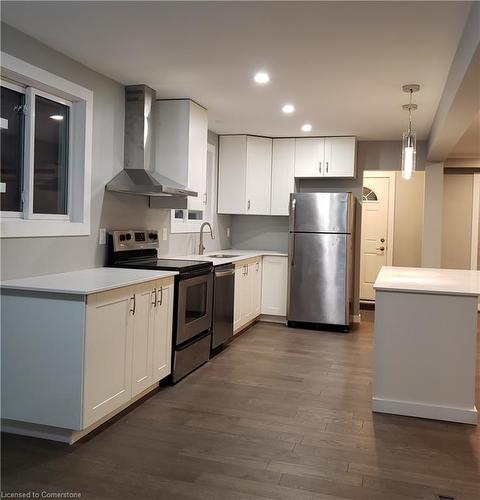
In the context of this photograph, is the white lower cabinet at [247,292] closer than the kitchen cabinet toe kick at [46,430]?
No

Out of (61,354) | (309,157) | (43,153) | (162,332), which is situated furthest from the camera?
(309,157)

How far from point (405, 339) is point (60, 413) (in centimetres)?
218

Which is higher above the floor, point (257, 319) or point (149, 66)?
point (149, 66)

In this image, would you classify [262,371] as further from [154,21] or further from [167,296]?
[154,21]

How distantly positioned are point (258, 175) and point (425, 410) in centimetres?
374

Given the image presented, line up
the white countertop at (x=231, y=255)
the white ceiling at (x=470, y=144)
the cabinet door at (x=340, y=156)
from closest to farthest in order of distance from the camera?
1. the white countertop at (x=231, y=255)
2. the white ceiling at (x=470, y=144)
3. the cabinet door at (x=340, y=156)

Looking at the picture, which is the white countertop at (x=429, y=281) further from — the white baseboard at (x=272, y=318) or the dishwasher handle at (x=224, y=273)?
the white baseboard at (x=272, y=318)

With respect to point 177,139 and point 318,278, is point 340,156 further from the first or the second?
point 177,139

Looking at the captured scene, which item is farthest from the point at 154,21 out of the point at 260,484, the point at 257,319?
the point at 257,319

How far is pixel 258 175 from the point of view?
6.34 m

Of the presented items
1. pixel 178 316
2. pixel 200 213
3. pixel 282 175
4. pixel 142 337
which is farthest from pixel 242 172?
pixel 142 337

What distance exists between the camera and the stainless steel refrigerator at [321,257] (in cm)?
581

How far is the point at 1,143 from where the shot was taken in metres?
3.04

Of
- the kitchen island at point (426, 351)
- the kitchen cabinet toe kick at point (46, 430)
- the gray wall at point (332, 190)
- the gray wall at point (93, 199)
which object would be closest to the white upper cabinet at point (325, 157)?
the gray wall at point (332, 190)
